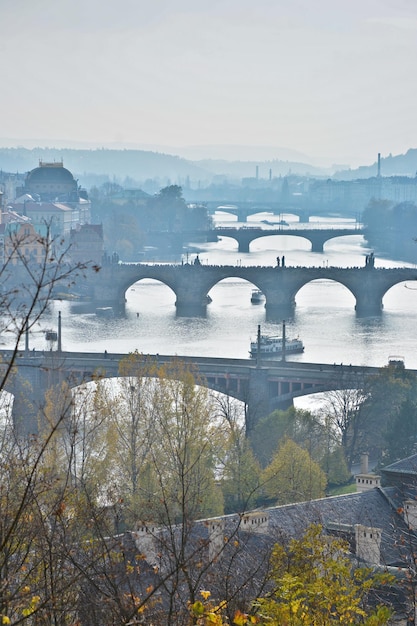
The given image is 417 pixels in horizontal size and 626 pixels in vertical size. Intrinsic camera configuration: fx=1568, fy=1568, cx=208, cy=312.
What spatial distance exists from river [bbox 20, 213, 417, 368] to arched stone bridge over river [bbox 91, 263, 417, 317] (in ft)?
1.30

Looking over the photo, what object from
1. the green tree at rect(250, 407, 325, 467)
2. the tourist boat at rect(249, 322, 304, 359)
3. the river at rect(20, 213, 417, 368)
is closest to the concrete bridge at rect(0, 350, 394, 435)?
the river at rect(20, 213, 417, 368)

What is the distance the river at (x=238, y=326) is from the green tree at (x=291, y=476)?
991 cm

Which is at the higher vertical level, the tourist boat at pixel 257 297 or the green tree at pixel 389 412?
the green tree at pixel 389 412

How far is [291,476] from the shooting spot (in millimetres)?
15328

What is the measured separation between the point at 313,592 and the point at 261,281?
122 ft

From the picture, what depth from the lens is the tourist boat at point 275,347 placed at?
2918 cm

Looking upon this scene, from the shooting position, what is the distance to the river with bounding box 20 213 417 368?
1220 inches

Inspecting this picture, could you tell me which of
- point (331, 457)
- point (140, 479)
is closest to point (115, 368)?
point (331, 457)

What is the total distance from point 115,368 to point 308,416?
5438 mm

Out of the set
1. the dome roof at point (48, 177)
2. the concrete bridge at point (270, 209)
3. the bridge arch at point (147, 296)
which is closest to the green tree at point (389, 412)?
the bridge arch at point (147, 296)

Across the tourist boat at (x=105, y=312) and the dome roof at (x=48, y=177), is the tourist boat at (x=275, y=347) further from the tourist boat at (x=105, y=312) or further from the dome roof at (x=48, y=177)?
the dome roof at (x=48, y=177)

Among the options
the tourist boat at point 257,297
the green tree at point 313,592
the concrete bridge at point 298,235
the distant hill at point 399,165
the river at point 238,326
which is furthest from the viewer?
the distant hill at point 399,165

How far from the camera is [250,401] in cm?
2302

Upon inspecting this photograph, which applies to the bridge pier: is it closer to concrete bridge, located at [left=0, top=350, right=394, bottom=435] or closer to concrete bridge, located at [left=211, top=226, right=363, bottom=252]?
concrete bridge, located at [left=0, top=350, right=394, bottom=435]
